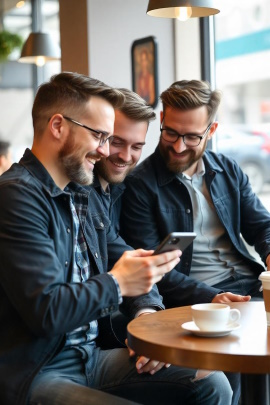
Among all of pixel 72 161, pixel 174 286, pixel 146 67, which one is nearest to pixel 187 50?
pixel 146 67

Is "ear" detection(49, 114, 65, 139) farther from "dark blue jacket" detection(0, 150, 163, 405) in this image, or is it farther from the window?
the window

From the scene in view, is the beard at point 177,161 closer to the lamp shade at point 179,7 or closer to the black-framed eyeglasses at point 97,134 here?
the lamp shade at point 179,7

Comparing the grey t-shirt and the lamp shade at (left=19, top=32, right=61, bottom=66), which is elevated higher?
the lamp shade at (left=19, top=32, right=61, bottom=66)

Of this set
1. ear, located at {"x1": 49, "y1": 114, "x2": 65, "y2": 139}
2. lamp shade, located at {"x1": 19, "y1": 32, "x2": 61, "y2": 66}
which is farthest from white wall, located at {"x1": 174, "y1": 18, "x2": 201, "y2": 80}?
ear, located at {"x1": 49, "y1": 114, "x2": 65, "y2": 139}

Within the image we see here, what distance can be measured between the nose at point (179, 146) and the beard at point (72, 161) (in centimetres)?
91

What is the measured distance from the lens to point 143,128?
3.04 meters

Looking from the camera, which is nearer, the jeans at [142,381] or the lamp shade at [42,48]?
the jeans at [142,381]

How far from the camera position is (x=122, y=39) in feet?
17.0

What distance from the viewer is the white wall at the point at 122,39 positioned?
5098mm

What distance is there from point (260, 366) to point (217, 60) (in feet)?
11.7

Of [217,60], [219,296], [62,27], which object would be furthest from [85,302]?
[62,27]

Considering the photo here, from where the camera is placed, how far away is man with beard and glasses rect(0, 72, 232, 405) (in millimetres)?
1997

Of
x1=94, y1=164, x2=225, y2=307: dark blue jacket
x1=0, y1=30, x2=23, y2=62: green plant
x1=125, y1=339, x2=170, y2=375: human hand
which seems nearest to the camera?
x1=125, y1=339, x2=170, y2=375: human hand

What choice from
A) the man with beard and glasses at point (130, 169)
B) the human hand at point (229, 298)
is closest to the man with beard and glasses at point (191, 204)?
the man with beard and glasses at point (130, 169)
